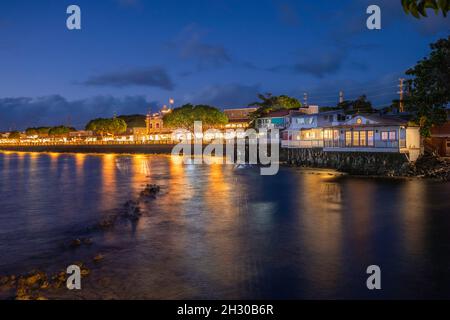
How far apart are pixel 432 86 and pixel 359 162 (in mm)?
10494

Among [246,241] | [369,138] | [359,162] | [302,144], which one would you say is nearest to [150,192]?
[246,241]

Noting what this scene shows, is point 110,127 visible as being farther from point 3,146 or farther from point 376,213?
point 376,213

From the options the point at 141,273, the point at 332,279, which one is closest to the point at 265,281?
the point at 332,279

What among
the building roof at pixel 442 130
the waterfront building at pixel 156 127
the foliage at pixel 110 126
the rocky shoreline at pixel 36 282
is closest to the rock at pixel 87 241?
the rocky shoreline at pixel 36 282

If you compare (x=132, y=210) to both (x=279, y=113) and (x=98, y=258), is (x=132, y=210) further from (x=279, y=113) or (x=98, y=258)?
(x=279, y=113)

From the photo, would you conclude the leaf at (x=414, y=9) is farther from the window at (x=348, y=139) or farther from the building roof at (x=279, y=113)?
the building roof at (x=279, y=113)

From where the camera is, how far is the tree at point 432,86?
37.2 m

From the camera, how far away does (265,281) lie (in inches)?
460

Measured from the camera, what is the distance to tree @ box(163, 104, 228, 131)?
9494 centimetres

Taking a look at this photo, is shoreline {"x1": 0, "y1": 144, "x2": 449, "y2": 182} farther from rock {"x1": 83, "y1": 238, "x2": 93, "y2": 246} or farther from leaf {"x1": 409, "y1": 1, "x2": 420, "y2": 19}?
leaf {"x1": 409, "y1": 1, "x2": 420, "y2": 19}

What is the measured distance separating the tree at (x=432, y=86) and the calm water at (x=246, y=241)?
343 inches

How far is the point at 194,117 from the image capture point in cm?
9512

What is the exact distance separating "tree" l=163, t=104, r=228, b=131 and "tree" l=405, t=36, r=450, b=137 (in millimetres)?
59048

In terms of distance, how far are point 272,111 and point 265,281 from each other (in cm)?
6954
